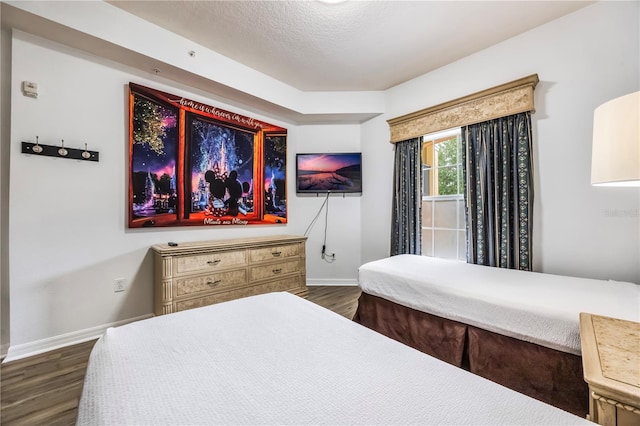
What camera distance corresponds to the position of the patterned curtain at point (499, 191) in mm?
2379

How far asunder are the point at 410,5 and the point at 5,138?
11.1 feet

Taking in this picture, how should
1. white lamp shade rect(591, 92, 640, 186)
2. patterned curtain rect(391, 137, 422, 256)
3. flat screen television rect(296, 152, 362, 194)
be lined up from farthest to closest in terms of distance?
flat screen television rect(296, 152, 362, 194), patterned curtain rect(391, 137, 422, 256), white lamp shade rect(591, 92, 640, 186)

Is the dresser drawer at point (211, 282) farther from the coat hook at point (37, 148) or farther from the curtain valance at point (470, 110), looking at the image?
the curtain valance at point (470, 110)

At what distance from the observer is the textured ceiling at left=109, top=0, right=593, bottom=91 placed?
6.97ft

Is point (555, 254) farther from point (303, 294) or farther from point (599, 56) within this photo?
point (303, 294)

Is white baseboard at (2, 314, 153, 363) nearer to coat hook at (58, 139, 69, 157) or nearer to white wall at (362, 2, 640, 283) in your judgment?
coat hook at (58, 139, 69, 157)


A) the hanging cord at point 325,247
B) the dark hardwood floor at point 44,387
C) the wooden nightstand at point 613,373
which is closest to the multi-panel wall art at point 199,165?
the hanging cord at point 325,247

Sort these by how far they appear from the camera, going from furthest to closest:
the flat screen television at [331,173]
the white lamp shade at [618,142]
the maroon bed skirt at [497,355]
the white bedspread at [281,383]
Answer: the flat screen television at [331,173], the maroon bed skirt at [497,355], the white lamp shade at [618,142], the white bedspread at [281,383]

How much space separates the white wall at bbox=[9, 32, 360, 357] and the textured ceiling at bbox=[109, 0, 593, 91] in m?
0.76

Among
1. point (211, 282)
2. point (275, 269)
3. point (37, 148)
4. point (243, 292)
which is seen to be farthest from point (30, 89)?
point (275, 269)

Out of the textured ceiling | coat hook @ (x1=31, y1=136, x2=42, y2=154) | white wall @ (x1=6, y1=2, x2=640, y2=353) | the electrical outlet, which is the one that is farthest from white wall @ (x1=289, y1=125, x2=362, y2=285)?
coat hook @ (x1=31, y1=136, x2=42, y2=154)

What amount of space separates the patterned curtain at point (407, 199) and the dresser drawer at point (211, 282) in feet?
6.48

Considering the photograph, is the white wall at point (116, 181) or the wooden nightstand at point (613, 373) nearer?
the wooden nightstand at point (613, 373)

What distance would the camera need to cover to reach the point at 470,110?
2.71 metres
